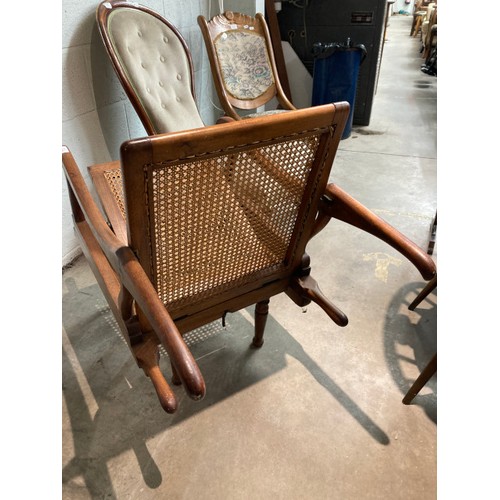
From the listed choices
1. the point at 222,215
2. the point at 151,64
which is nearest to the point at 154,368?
the point at 222,215

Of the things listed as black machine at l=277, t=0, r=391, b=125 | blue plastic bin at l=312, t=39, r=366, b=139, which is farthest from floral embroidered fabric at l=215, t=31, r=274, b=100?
black machine at l=277, t=0, r=391, b=125

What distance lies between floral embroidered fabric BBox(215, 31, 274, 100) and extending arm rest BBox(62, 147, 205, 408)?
1878 millimetres

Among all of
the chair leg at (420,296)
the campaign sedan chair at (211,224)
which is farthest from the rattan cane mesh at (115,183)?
the chair leg at (420,296)

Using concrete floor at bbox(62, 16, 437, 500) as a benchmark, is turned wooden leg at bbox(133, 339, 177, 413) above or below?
above

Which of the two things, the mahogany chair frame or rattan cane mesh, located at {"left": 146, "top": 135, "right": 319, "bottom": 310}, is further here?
the mahogany chair frame

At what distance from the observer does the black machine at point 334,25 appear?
323 centimetres

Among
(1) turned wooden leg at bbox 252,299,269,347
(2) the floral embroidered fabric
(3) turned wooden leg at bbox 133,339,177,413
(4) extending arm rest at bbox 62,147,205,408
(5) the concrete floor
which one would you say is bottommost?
(5) the concrete floor

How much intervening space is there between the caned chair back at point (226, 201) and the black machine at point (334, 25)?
3.05 metres

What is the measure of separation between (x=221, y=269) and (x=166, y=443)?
59 centimetres

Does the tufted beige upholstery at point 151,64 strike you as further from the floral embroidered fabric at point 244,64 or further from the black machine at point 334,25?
the black machine at point 334,25

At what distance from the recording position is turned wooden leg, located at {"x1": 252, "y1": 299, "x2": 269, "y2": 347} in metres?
1.35

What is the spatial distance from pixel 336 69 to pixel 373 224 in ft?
8.88

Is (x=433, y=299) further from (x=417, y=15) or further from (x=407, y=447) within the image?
(x=417, y=15)

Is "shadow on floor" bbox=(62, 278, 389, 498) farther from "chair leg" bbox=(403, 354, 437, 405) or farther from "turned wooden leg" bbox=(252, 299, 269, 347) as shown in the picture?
"chair leg" bbox=(403, 354, 437, 405)
